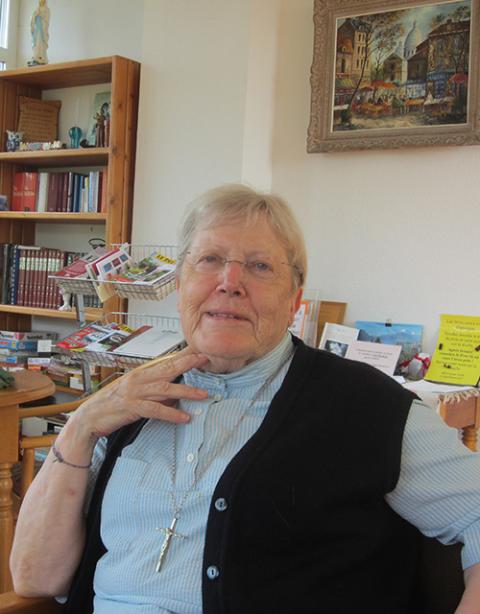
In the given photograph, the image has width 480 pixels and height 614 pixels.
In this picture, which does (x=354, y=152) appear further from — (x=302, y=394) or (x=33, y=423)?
(x=33, y=423)

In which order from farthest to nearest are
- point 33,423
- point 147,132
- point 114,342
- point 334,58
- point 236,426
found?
point 33,423
point 147,132
point 334,58
point 114,342
point 236,426

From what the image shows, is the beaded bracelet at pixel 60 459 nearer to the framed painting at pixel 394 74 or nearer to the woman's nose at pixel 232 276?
the woman's nose at pixel 232 276

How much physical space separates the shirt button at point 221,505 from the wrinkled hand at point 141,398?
7.5 inches

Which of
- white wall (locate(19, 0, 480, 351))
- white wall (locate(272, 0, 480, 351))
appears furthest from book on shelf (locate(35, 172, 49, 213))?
white wall (locate(272, 0, 480, 351))

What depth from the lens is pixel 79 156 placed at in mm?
3576

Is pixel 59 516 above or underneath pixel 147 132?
underneath

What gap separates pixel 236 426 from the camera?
4.10 feet

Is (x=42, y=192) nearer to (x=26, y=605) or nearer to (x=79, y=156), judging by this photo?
(x=79, y=156)

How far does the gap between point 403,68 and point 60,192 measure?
80.8 inches

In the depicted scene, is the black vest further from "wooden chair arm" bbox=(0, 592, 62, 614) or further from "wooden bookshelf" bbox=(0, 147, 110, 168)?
"wooden bookshelf" bbox=(0, 147, 110, 168)

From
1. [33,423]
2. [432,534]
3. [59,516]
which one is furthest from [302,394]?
[33,423]

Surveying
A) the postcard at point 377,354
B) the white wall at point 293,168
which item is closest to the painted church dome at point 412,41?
the white wall at point 293,168

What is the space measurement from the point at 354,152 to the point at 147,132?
105cm

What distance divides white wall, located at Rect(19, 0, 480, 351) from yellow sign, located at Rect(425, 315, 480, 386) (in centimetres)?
8
